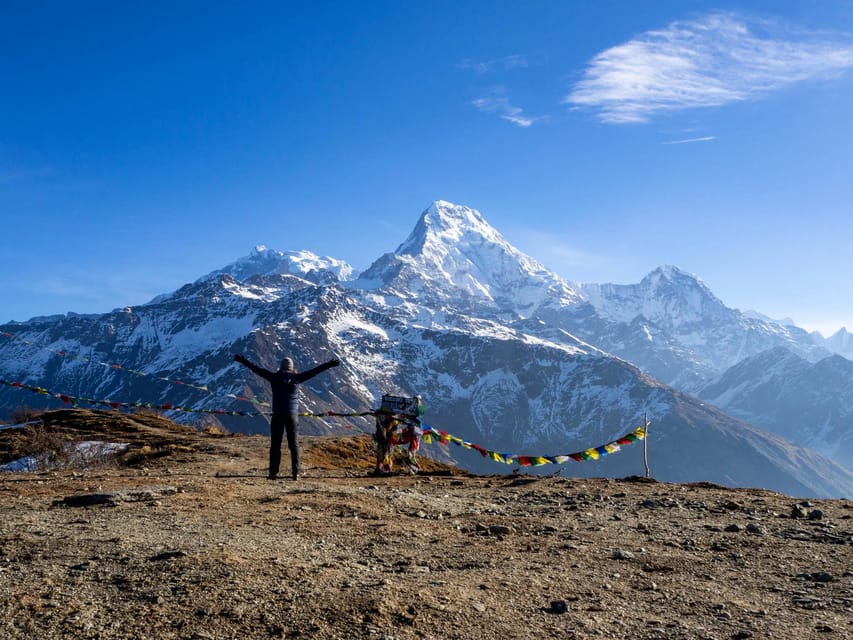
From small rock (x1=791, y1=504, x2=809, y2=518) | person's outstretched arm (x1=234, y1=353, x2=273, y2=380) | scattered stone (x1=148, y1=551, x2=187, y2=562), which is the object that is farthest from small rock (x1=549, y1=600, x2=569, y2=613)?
person's outstretched arm (x1=234, y1=353, x2=273, y2=380)

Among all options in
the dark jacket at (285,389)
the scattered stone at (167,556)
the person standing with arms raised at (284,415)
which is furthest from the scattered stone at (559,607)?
the dark jacket at (285,389)

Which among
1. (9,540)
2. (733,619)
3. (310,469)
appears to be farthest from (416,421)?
(733,619)

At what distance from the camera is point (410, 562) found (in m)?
7.71

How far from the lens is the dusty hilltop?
5.78 m

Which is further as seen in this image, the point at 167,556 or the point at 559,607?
the point at 167,556

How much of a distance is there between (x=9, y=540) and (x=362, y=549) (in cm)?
395

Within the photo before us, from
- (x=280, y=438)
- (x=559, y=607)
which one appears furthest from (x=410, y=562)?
(x=280, y=438)

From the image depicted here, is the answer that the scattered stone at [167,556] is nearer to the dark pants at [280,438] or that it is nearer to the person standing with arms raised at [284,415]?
the person standing with arms raised at [284,415]

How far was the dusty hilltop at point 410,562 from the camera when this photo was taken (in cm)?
578

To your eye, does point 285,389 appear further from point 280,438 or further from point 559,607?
point 559,607

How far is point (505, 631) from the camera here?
5703 millimetres

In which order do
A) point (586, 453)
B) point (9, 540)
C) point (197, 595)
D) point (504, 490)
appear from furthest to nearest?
point (586, 453), point (504, 490), point (9, 540), point (197, 595)

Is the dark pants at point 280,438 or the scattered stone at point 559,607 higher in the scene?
the dark pants at point 280,438

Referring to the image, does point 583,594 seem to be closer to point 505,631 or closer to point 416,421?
point 505,631
